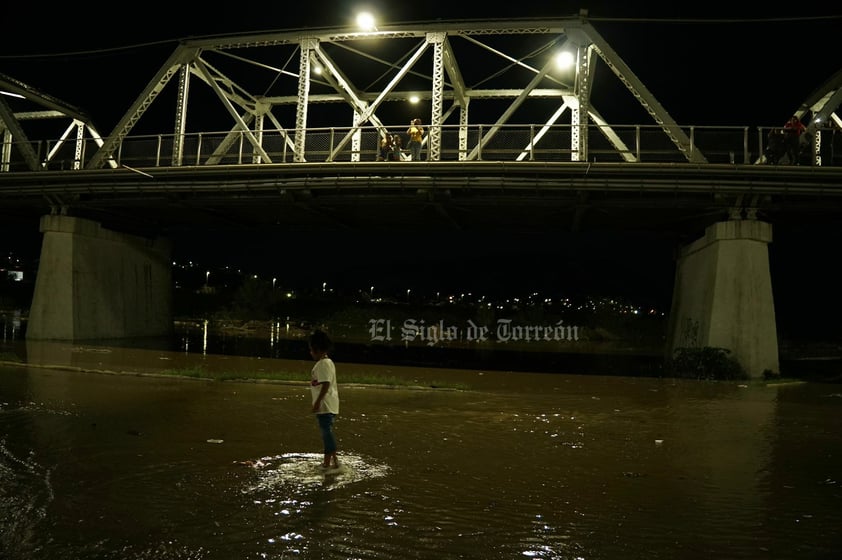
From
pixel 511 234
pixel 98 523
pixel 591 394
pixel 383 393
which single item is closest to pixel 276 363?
pixel 383 393

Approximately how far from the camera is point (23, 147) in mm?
27078

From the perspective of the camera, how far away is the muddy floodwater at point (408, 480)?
496 centimetres

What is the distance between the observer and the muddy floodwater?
496 cm

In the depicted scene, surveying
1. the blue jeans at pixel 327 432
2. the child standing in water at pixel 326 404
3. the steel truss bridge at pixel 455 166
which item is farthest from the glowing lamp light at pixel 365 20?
the blue jeans at pixel 327 432

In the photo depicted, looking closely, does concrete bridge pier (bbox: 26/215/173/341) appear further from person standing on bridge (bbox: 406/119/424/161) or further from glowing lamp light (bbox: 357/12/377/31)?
person standing on bridge (bbox: 406/119/424/161)

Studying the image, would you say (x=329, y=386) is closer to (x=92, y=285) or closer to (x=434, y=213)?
(x=434, y=213)

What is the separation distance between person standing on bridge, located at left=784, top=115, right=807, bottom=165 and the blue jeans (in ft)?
65.9

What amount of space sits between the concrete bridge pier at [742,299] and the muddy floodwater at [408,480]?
7.28 m

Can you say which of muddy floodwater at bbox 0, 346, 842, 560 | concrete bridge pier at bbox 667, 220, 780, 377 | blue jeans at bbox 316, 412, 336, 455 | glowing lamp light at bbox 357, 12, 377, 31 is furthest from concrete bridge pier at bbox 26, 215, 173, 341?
concrete bridge pier at bbox 667, 220, 780, 377

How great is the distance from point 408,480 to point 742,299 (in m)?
17.3

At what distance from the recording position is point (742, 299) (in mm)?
20516

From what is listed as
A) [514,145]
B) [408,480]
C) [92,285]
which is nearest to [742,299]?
[514,145]

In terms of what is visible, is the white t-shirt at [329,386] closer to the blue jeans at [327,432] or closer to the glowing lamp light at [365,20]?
the blue jeans at [327,432]

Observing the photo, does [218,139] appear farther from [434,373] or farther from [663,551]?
[663,551]
